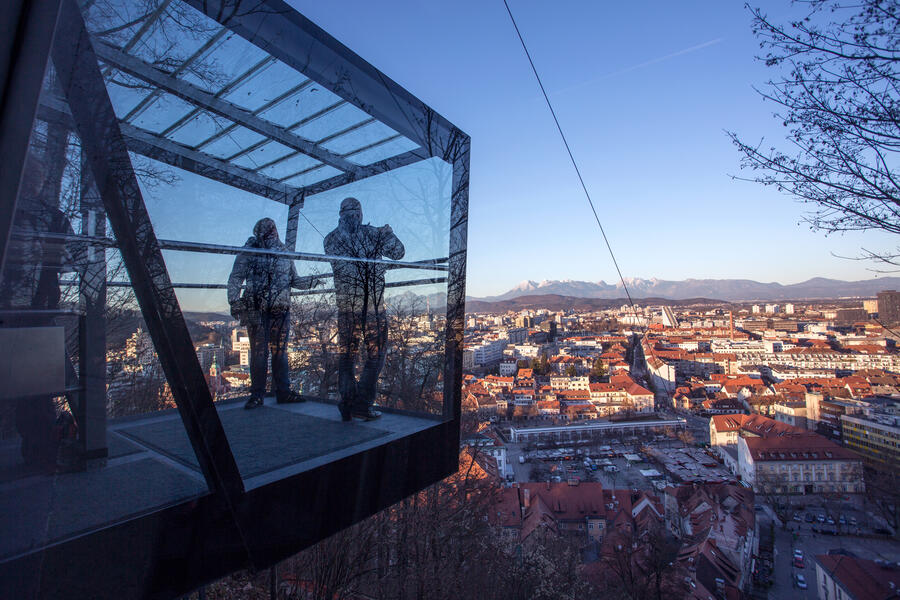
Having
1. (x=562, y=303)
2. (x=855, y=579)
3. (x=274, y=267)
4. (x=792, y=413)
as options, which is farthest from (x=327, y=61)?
(x=562, y=303)

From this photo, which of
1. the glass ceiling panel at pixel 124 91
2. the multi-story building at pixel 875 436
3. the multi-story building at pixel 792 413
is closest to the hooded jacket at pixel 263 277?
the glass ceiling panel at pixel 124 91

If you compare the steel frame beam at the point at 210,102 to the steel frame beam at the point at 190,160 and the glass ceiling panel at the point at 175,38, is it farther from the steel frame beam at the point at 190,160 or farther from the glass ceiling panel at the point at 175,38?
the steel frame beam at the point at 190,160

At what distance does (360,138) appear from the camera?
1.84 meters

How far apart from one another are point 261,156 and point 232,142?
110 mm

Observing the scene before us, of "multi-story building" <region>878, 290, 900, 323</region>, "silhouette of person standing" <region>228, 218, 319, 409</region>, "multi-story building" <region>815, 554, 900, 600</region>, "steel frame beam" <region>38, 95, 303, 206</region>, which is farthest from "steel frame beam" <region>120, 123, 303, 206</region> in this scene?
"multi-story building" <region>815, 554, 900, 600</region>

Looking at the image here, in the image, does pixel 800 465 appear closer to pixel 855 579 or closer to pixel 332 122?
pixel 855 579

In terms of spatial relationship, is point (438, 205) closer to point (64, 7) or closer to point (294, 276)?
point (294, 276)

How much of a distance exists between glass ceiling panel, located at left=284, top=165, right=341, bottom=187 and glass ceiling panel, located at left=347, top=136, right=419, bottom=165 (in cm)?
13

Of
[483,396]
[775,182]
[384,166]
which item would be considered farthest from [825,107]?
[483,396]

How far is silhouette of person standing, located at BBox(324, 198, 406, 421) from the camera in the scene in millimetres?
1878

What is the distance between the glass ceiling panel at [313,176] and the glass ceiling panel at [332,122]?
0.41 ft

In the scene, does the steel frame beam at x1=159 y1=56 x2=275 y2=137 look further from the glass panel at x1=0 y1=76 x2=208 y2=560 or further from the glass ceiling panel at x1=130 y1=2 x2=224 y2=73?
the glass panel at x1=0 y1=76 x2=208 y2=560

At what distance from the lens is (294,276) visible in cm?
163

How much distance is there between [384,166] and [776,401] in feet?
88.1
